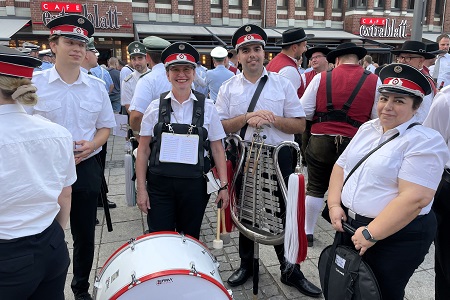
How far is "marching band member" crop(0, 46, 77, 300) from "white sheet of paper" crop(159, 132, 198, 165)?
Result: 2.84 ft

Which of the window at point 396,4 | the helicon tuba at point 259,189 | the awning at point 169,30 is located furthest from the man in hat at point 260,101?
the window at point 396,4

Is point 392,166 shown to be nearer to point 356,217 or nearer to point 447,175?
point 356,217

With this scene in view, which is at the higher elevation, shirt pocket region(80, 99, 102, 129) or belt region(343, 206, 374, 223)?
shirt pocket region(80, 99, 102, 129)

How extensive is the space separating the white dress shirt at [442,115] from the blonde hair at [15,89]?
2.54 metres

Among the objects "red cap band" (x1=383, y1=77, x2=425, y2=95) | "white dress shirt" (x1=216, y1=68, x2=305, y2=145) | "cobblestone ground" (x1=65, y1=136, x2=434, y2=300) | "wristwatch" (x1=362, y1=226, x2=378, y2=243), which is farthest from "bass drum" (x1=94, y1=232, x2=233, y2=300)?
"red cap band" (x1=383, y1=77, x2=425, y2=95)

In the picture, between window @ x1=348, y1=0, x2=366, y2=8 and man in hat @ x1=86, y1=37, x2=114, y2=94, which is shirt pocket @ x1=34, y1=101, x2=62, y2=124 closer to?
man in hat @ x1=86, y1=37, x2=114, y2=94

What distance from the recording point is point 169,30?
48.9ft

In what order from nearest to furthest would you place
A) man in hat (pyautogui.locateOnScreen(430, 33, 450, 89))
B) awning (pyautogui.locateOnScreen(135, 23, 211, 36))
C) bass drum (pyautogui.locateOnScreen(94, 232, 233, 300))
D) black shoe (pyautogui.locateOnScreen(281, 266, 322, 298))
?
bass drum (pyautogui.locateOnScreen(94, 232, 233, 300)) → black shoe (pyautogui.locateOnScreen(281, 266, 322, 298)) → man in hat (pyautogui.locateOnScreen(430, 33, 450, 89)) → awning (pyautogui.locateOnScreen(135, 23, 211, 36))

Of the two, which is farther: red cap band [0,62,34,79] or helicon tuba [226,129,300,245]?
helicon tuba [226,129,300,245]

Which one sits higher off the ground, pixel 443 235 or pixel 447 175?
pixel 447 175

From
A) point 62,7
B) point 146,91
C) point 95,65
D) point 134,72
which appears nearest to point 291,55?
point 146,91

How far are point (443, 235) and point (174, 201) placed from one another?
198cm

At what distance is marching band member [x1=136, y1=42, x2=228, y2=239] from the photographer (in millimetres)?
2531

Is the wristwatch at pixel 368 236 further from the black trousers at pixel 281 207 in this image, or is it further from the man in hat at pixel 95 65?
the man in hat at pixel 95 65
